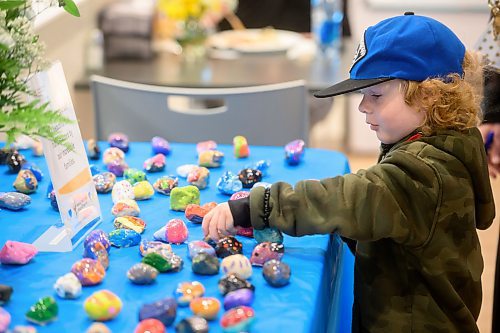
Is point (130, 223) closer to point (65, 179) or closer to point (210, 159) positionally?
point (65, 179)

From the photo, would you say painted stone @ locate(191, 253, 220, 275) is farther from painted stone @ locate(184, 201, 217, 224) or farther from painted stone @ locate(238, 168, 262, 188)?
painted stone @ locate(238, 168, 262, 188)

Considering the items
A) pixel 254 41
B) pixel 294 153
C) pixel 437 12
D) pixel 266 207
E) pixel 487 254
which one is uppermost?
pixel 266 207

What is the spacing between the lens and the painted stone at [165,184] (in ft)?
5.61

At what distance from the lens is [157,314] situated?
1.15 meters

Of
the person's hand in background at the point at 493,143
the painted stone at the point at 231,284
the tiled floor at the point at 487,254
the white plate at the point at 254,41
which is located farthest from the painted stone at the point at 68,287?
the white plate at the point at 254,41

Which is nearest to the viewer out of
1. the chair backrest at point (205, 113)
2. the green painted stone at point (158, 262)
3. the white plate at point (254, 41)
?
the green painted stone at point (158, 262)

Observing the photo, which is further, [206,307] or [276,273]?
[276,273]

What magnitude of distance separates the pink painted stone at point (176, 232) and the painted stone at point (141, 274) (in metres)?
0.16

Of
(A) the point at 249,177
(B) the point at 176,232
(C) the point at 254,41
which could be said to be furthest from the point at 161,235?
(C) the point at 254,41

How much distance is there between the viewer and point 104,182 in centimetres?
173

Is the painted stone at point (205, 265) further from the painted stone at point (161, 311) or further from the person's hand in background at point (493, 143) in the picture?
the person's hand in background at point (493, 143)

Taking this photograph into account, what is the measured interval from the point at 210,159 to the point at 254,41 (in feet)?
5.72

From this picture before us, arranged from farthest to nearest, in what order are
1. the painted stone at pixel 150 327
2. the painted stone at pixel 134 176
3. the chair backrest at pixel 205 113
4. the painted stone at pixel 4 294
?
the chair backrest at pixel 205 113 → the painted stone at pixel 134 176 → the painted stone at pixel 4 294 → the painted stone at pixel 150 327

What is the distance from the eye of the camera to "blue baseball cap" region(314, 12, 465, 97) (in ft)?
4.70
